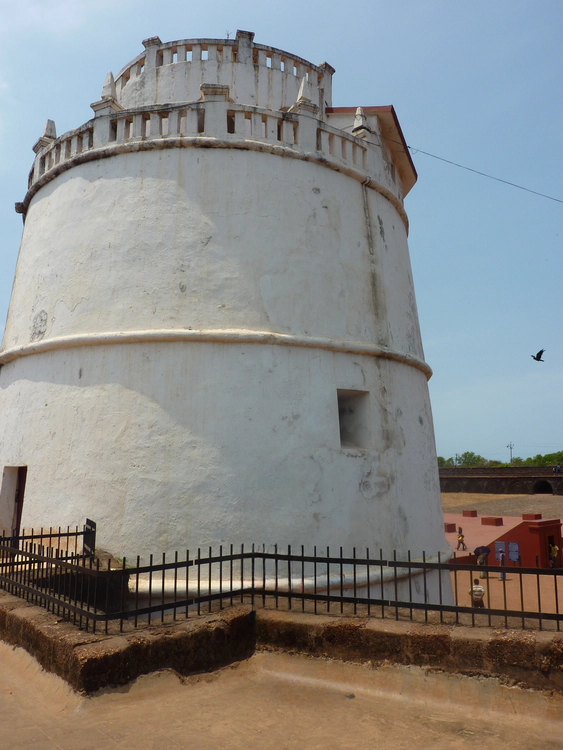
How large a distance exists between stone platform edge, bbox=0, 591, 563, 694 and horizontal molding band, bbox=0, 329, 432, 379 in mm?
2661

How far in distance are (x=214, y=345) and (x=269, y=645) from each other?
2.95 m

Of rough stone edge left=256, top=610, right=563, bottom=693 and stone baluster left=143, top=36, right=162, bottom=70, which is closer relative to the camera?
rough stone edge left=256, top=610, right=563, bottom=693

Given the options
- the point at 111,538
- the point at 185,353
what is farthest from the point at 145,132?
the point at 111,538

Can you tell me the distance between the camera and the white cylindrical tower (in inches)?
225

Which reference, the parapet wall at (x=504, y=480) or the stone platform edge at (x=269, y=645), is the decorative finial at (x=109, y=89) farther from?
the parapet wall at (x=504, y=480)

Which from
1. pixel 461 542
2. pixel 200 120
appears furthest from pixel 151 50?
pixel 461 542

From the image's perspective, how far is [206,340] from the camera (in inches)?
233

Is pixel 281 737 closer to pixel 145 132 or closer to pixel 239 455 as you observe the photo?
pixel 239 455

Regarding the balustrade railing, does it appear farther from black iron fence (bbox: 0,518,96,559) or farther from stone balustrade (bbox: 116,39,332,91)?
black iron fence (bbox: 0,518,96,559)

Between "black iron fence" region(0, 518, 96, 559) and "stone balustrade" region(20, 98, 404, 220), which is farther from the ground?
"stone balustrade" region(20, 98, 404, 220)

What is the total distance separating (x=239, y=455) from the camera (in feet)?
18.7

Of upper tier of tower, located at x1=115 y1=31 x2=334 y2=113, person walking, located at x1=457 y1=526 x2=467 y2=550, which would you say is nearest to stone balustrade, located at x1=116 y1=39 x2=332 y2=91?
upper tier of tower, located at x1=115 y1=31 x2=334 y2=113

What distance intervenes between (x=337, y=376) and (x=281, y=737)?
379cm

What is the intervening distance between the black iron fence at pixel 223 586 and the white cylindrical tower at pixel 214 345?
0.31m
